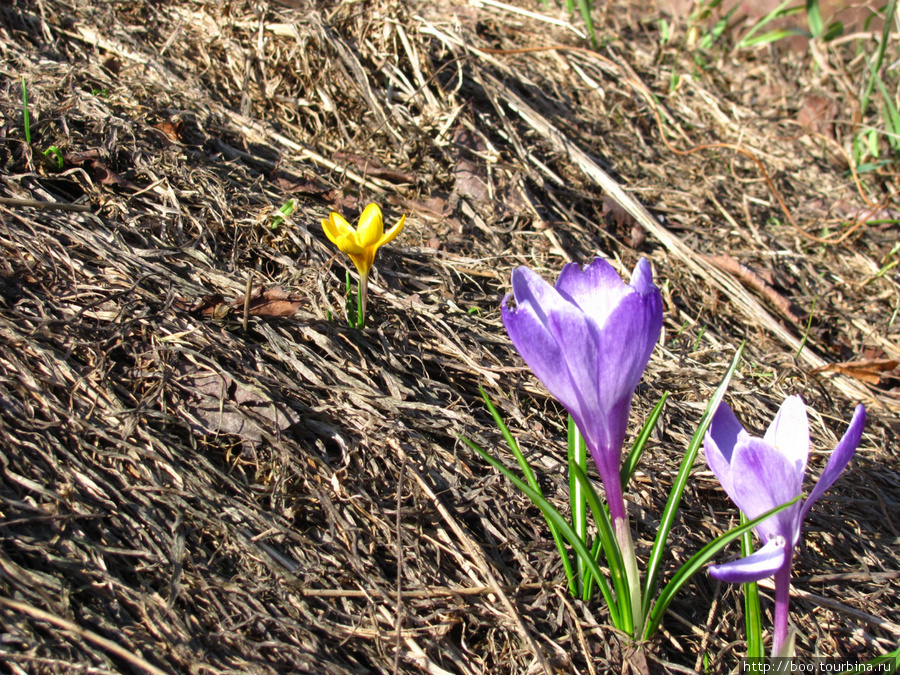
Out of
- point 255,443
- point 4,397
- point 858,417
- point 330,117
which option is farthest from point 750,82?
point 4,397

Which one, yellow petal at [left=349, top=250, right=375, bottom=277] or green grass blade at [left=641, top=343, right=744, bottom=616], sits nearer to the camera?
green grass blade at [left=641, top=343, right=744, bottom=616]

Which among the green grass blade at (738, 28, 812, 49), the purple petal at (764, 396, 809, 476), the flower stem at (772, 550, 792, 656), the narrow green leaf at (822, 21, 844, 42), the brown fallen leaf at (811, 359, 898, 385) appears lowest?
the brown fallen leaf at (811, 359, 898, 385)

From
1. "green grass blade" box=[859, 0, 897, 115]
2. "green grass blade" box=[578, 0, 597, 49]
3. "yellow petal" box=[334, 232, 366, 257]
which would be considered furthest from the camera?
"green grass blade" box=[578, 0, 597, 49]

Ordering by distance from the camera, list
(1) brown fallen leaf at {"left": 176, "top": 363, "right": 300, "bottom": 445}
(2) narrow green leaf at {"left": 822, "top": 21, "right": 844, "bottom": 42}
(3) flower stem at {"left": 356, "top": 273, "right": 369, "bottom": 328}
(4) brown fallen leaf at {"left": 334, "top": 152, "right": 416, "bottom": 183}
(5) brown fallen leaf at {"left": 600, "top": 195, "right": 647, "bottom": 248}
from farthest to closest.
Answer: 1. (2) narrow green leaf at {"left": 822, "top": 21, "right": 844, "bottom": 42}
2. (5) brown fallen leaf at {"left": 600, "top": 195, "right": 647, "bottom": 248}
3. (4) brown fallen leaf at {"left": 334, "top": 152, "right": 416, "bottom": 183}
4. (3) flower stem at {"left": 356, "top": 273, "right": 369, "bottom": 328}
5. (1) brown fallen leaf at {"left": 176, "top": 363, "right": 300, "bottom": 445}

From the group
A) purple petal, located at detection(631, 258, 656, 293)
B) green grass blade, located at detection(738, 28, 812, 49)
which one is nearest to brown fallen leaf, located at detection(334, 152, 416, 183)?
purple petal, located at detection(631, 258, 656, 293)

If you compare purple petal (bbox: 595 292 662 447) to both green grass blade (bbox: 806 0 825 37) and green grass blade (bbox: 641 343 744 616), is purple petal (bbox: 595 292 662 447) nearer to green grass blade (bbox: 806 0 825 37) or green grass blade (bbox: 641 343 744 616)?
green grass blade (bbox: 641 343 744 616)

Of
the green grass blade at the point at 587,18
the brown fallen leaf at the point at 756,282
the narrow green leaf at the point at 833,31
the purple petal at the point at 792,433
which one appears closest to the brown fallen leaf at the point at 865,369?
the brown fallen leaf at the point at 756,282

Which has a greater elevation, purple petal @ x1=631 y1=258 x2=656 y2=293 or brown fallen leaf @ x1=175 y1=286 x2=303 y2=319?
purple petal @ x1=631 y1=258 x2=656 y2=293

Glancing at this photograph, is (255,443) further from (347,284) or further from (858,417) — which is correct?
(858,417)
